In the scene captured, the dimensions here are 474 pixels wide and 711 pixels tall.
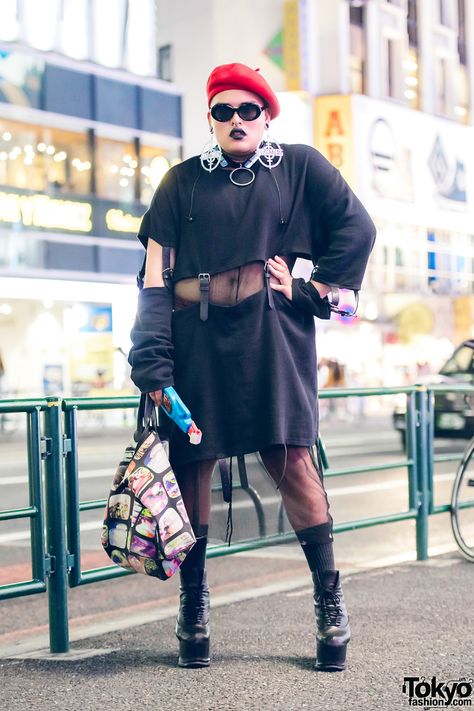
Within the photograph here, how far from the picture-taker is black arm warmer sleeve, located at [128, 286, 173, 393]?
3.60 metres

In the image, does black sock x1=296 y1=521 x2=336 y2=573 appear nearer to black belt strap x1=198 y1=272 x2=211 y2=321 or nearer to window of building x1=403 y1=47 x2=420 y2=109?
black belt strap x1=198 y1=272 x2=211 y2=321

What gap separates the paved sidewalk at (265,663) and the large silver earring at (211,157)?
5.51 feet

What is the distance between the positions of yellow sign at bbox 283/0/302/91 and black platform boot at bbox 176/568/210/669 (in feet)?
131

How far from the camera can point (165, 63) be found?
42.4 m

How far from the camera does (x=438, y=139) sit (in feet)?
164

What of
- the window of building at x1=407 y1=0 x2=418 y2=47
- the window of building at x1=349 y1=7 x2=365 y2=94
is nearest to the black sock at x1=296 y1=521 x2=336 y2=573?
the window of building at x1=349 y1=7 x2=365 y2=94

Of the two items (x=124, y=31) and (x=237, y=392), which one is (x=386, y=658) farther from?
(x=124, y=31)

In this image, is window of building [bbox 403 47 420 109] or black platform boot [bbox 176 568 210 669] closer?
black platform boot [bbox 176 568 210 669]

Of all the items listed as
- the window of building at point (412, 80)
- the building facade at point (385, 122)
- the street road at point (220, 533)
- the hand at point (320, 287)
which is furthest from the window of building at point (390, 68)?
the hand at point (320, 287)

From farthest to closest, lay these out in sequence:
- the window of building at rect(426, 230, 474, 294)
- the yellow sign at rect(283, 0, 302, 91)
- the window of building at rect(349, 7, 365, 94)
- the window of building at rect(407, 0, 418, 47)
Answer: the window of building at rect(426, 230, 474, 294) < the window of building at rect(407, 0, 418, 47) < the window of building at rect(349, 7, 365, 94) < the yellow sign at rect(283, 0, 302, 91)

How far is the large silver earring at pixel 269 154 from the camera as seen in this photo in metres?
3.76

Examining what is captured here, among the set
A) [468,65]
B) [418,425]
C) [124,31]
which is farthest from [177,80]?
[418,425]

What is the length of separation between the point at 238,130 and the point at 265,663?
180 cm

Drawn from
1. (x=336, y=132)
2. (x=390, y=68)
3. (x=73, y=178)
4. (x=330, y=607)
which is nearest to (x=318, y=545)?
(x=330, y=607)
